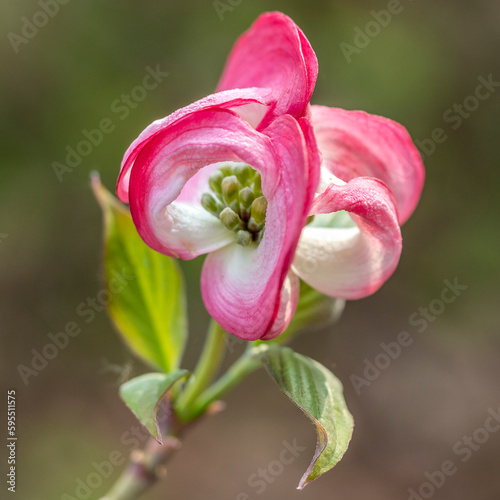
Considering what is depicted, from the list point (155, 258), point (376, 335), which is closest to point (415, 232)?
point (376, 335)

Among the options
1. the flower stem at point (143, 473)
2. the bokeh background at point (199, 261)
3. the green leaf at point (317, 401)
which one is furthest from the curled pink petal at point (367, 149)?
the bokeh background at point (199, 261)

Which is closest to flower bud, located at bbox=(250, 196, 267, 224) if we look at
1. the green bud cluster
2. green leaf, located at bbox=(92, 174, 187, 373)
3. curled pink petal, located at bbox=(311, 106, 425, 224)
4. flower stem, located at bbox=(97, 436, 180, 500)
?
the green bud cluster

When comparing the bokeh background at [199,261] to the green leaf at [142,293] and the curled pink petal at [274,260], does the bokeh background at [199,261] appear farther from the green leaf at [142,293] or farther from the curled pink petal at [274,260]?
the curled pink petal at [274,260]

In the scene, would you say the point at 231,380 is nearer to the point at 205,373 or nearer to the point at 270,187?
the point at 205,373

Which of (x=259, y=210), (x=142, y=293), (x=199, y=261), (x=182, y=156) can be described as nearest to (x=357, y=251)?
(x=259, y=210)

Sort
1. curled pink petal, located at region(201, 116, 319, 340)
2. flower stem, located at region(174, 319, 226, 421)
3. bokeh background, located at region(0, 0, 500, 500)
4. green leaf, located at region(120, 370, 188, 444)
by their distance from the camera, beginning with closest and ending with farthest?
curled pink petal, located at region(201, 116, 319, 340) < green leaf, located at region(120, 370, 188, 444) < flower stem, located at region(174, 319, 226, 421) < bokeh background, located at region(0, 0, 500, 500)

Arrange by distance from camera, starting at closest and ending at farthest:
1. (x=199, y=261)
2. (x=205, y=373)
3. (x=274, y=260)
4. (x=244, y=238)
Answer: (x=274, y=260)
(x=244, y=238)
(x=205, y=373)
(x=199, y=261)

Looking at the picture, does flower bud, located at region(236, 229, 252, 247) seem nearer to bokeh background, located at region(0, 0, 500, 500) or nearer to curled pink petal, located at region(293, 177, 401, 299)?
curled pink petal, located at region(293, 177, 401, 299)
